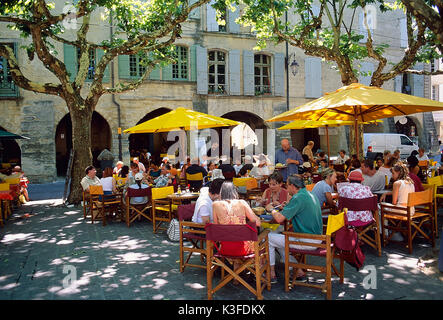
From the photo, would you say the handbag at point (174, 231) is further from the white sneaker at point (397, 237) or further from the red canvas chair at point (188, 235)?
the white sneaker at point (397, 237)

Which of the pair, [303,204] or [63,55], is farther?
[63,55]

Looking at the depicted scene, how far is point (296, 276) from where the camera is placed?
4.50 metres

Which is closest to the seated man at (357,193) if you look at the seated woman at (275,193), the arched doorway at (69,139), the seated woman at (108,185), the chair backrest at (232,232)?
the seated woman at (275,193)

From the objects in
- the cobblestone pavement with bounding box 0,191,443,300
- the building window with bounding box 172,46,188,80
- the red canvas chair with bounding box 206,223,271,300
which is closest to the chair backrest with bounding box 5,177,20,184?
the cobblestone pavement with bounding box 0,191,443,300

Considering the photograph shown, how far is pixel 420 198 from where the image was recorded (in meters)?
5.85

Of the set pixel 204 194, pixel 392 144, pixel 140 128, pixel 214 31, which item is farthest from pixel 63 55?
pixel 392 144

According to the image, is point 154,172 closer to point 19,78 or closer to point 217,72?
point 19,78

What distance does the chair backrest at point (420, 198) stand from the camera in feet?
18.6

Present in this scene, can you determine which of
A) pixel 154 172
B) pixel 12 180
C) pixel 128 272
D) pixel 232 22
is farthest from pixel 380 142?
pixel 128 272
